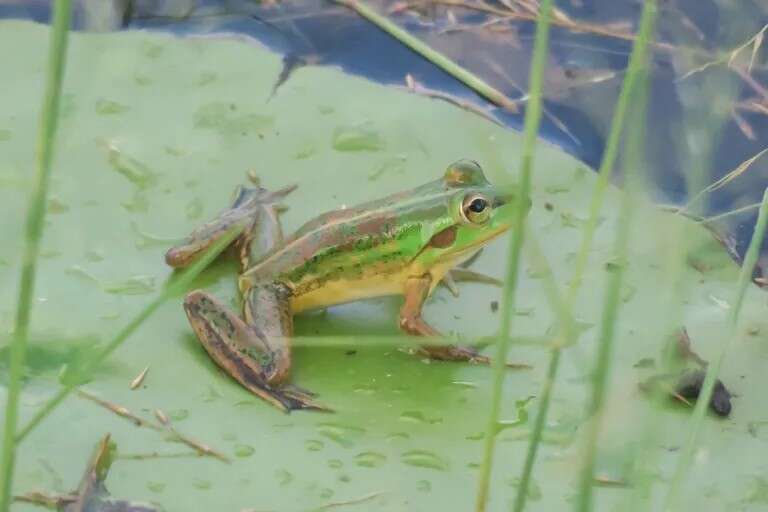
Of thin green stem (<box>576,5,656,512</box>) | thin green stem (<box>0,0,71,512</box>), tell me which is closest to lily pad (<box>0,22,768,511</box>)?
thin green stem (<box>576,5,656,512</box>)

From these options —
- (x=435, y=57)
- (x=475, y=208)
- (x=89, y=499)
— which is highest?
(x=435, y=57)

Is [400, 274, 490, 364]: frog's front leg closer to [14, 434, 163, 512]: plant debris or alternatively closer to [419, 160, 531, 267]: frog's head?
[419, 160, 531, 267]: frog's head

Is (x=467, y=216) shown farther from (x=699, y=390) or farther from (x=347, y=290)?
(x=699, y=390)

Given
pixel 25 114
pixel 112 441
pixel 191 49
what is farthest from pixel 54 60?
pixel 191 49

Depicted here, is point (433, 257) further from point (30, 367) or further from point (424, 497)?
point (30, 367)

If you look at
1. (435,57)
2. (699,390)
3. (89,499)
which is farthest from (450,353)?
(435,57)

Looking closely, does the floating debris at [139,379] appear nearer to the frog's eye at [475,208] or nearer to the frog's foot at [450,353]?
the frog's foot at [450,353]
